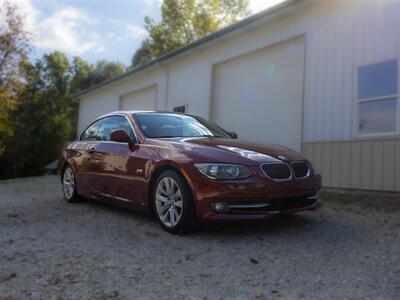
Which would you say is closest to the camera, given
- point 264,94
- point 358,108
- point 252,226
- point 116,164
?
point 252,226

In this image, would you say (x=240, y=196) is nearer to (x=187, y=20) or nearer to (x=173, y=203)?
(x=173, y=203)

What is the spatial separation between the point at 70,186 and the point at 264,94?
5740 millimetres

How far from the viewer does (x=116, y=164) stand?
5.53 meters

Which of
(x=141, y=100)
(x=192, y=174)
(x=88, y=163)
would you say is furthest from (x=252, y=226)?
(x=141, y=100)

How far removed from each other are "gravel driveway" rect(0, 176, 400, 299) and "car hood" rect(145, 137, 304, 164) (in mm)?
859

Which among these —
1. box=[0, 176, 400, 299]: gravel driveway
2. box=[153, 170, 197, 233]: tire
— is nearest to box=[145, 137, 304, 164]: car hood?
box=[153, 170, 197, 233]: tire

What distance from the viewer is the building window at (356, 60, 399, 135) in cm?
769

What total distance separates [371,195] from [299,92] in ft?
10.3

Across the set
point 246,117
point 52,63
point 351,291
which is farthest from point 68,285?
point 52,63

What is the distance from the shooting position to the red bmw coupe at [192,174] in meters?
4.20

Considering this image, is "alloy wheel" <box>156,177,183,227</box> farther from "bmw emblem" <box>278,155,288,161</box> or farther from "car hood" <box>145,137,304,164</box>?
"bmw emblem" <box>278,155,288,161</box>

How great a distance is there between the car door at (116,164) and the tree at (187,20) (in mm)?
28664

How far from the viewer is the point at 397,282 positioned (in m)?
3.18

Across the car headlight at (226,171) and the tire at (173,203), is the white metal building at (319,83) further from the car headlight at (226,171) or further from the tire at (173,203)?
the tire at (173,203)
